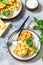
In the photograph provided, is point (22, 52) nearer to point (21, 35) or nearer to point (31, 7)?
point (21, 35)

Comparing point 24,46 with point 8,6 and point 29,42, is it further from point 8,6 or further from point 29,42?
point 8,6

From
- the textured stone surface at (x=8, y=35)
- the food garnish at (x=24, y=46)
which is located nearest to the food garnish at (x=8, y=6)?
the textured stone surface at (x=8, y=35)

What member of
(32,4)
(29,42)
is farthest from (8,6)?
(29,42)

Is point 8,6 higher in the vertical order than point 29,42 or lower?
higher

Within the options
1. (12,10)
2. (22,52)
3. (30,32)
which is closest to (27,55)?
(22,52)

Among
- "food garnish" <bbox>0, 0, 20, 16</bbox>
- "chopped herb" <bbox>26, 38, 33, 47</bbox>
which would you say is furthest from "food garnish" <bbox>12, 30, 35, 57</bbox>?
"food garnish" <bbox>0, 0, 20, 16</bbox>

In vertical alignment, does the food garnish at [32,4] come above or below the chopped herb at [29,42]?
above

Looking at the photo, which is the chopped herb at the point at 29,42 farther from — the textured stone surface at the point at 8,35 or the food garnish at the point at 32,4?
the food garnish at the point at 32,4

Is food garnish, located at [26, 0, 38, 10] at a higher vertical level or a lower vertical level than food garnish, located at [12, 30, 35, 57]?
higher

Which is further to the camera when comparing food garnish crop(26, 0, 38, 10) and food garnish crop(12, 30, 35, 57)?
food garnish crop(26, 0, 38, 10)

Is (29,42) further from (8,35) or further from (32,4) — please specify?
(32,4)

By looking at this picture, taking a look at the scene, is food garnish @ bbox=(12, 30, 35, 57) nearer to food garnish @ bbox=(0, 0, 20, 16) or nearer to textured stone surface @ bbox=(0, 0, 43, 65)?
textured stone surface @ bbox=(0, 0, 43, 65)

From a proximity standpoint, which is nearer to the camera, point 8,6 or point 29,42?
point 29,42

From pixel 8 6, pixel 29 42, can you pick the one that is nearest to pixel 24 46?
pixel 29 42
